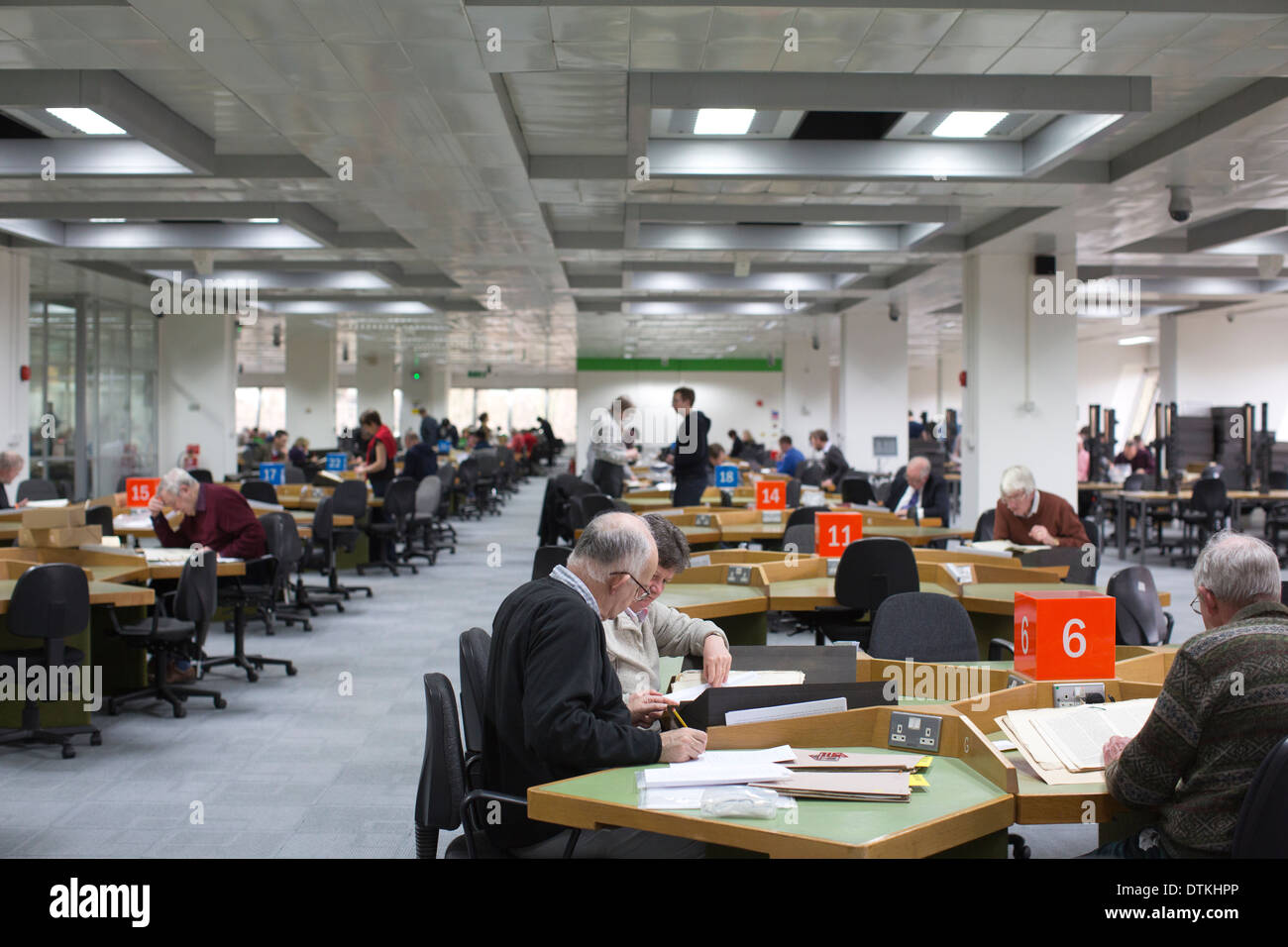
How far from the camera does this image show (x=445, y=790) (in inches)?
98.7

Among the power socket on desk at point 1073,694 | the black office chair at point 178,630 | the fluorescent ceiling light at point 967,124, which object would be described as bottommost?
the black office chair at point 178,630

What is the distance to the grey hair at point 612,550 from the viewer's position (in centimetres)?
259

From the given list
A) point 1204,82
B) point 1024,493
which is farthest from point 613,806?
point 1204,82

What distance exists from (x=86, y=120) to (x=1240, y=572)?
6979 millimetres

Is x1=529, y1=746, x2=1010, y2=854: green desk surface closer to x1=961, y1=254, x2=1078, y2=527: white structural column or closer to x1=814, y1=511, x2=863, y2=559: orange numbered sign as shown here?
x1=814, y1=511, x2=863, y2=559: orange numbered sign

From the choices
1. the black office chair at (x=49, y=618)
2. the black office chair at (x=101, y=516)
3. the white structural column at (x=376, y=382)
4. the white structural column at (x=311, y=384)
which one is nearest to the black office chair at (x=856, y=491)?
the black office chair at (x=101, y=516)

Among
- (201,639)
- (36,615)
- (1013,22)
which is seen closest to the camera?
(36,615)

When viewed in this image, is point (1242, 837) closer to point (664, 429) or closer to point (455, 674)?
point (455, 674)

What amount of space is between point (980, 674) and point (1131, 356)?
2369 centimetres

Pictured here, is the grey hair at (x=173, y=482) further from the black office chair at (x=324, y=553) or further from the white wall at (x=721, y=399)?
the white wall at (x=721, y=399)

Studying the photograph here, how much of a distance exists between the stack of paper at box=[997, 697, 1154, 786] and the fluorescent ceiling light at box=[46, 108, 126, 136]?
614 cm

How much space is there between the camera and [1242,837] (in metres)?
2.06

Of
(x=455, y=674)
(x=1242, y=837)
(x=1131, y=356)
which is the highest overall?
(x=1131, y=356)

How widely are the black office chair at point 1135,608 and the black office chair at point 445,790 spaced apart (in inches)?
110
